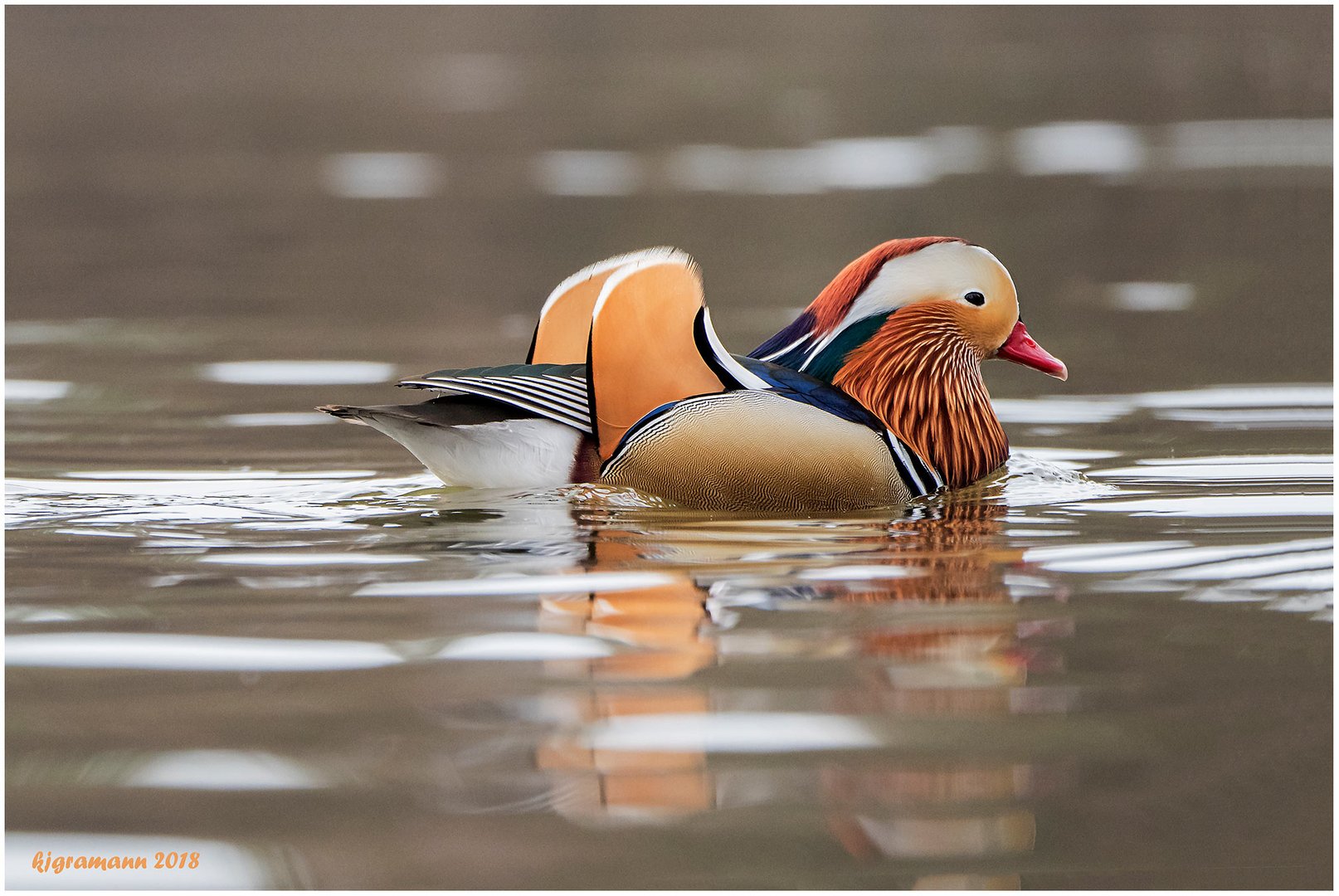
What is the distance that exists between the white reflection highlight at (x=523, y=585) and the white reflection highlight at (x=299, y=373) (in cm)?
356

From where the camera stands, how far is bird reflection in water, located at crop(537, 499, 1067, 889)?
3459mm

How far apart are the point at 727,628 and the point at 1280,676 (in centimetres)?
126

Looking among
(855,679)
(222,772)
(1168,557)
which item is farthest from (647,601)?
(1168,557)

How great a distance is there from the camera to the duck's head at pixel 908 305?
607 centimetres

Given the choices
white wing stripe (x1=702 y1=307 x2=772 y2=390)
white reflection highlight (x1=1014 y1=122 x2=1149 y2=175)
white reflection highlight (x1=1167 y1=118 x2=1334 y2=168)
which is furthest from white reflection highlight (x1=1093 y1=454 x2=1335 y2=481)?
white reflection highlight (x1=1167 y1=118 x2=1334 y2=168)

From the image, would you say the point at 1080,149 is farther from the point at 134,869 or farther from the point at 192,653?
the point at 134,869

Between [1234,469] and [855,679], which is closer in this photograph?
[855,679]

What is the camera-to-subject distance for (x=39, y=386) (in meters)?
8.01

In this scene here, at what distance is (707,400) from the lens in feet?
18.3

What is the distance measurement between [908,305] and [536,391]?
4.36 feet

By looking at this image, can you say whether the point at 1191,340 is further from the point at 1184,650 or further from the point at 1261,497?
the point at 1184,650

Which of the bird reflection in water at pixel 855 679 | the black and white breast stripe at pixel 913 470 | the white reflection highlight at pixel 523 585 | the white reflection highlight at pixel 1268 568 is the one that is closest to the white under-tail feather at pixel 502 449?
the bird reflection in water at pixel 855 679

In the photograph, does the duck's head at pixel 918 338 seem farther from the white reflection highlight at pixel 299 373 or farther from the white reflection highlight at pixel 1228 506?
the white reflection highlight at pixel 299 373

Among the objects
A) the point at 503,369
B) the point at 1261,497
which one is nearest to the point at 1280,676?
the point at 1261,497
